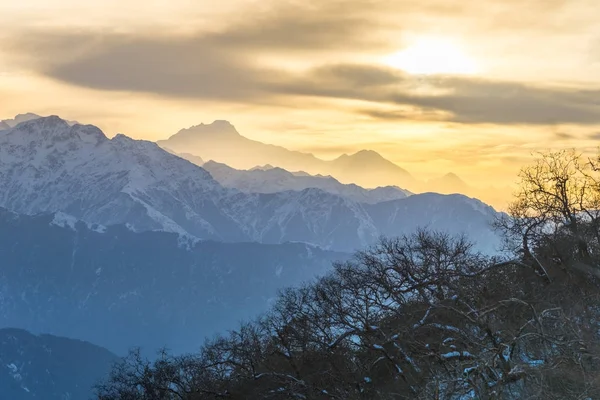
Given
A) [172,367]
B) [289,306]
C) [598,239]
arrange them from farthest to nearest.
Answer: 1. [172,367]
2. [289,306]
3. [598,239]

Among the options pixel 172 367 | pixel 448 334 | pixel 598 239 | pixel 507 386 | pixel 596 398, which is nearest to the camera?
pixel 596 398

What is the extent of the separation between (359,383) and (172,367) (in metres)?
27.9

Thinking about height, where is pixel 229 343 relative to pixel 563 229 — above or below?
below

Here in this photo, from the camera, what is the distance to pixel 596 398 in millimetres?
19578

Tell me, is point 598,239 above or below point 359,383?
above

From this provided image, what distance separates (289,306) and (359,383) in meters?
18.1

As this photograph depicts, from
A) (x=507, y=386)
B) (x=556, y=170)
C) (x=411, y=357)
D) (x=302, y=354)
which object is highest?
(x=556, y=170)

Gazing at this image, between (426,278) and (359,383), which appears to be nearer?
(359,383)

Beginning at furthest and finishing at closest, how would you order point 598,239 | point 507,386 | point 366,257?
point 366,257 → point 598,239 → point 507,386

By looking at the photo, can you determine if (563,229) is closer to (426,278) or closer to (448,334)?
(426,278)

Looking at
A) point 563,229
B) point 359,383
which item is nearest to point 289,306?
point 359,383

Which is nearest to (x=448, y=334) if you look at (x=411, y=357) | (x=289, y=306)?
(x=411, y=357)

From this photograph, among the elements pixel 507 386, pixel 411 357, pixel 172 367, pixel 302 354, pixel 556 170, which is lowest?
pixel 172 367

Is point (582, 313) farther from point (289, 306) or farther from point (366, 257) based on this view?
point (289, 306)
